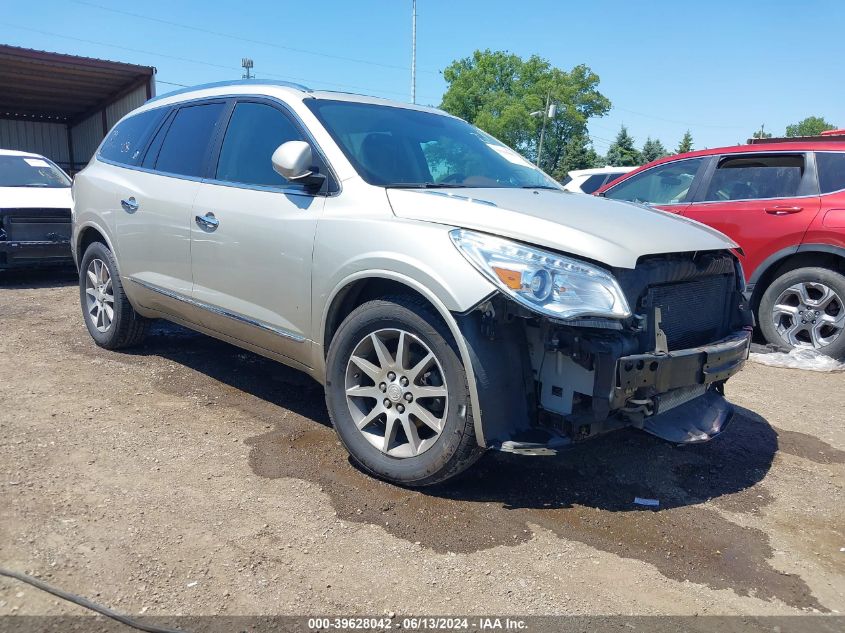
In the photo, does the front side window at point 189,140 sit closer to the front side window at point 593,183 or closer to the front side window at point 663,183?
the front side window at point 663,183

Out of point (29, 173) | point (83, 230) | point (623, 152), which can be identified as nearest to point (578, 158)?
point (623, 152)

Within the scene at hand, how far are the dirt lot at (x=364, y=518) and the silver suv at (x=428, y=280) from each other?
0.35m

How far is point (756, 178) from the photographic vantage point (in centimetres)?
624

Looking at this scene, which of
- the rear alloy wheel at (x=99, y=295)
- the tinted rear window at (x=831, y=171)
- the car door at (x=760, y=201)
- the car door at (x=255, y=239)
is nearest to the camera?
the car door at (x=255, y=239)

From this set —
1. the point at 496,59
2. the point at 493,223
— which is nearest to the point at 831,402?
the point at 493,223

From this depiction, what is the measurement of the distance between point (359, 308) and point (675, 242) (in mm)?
1495

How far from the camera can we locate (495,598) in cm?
238

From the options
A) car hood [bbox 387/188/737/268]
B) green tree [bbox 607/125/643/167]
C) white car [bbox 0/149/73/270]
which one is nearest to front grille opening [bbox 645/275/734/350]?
car hood [bbox 387/188/737/268]

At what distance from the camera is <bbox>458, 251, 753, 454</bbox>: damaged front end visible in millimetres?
2682

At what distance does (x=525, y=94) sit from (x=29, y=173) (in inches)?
2481

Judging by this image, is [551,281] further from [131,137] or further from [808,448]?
[131,137]

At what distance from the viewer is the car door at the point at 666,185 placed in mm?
6613

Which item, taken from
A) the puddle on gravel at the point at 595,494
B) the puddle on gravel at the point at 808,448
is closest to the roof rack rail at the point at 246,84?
the puddle on gravel at the point at 595,494

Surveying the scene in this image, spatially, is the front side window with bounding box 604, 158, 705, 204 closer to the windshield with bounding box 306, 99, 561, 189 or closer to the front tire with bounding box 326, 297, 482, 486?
the windshield with bounding box 306, 99, 561, 189
